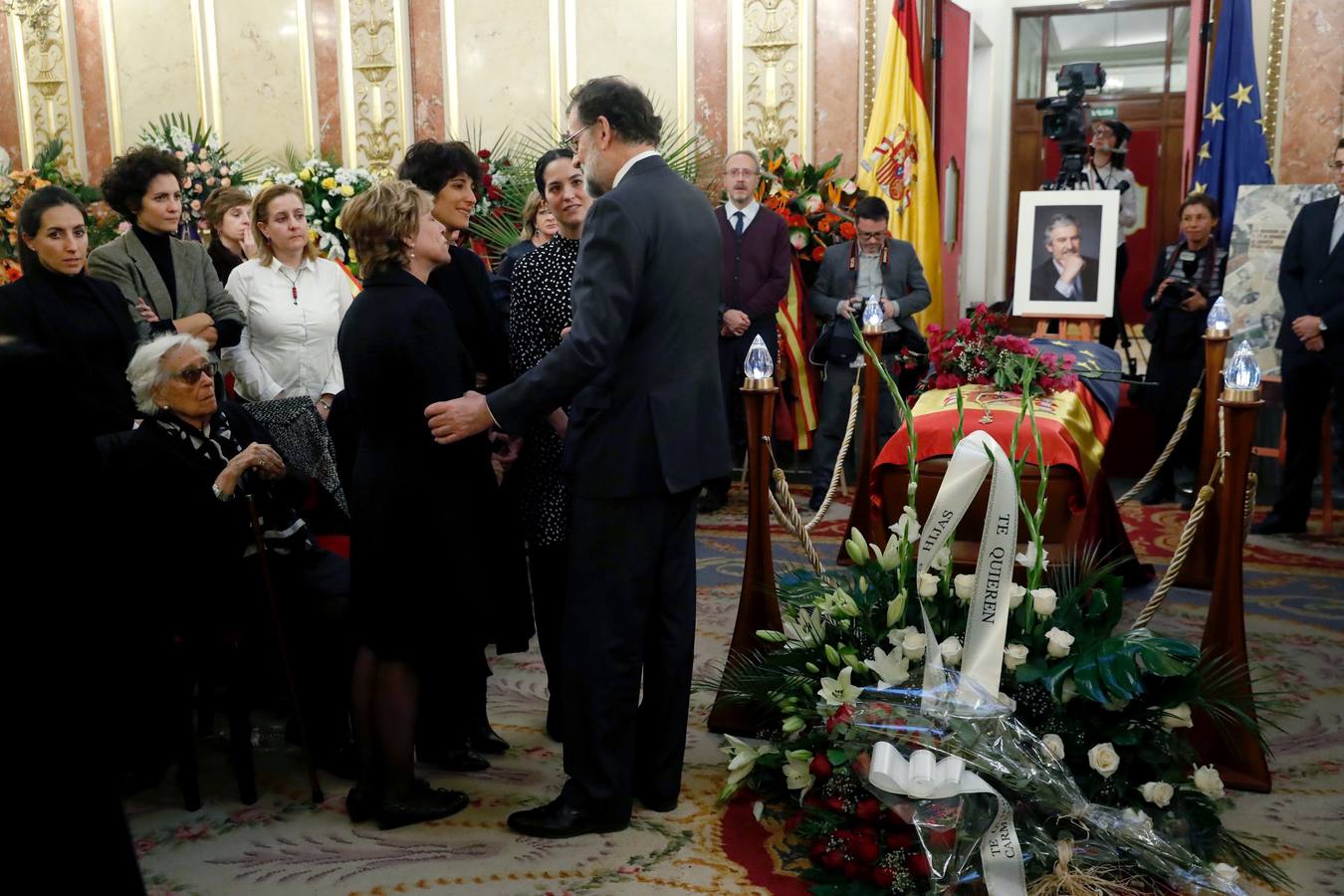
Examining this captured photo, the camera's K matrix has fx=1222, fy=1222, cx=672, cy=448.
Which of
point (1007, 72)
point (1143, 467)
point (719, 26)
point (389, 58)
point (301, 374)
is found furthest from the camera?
point (1007, 72)

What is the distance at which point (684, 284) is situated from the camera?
2744 millimetres

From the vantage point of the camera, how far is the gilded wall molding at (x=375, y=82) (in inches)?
348

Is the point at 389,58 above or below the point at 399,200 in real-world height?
above

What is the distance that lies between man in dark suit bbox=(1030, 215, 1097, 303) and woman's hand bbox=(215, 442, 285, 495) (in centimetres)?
469

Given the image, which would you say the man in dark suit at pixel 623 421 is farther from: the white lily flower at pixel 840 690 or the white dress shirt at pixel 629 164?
the white lily flower at pixel 840 690

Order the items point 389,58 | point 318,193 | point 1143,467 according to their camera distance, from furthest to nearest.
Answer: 1. point 389,58
2. point 1143,467
3. point 318,193

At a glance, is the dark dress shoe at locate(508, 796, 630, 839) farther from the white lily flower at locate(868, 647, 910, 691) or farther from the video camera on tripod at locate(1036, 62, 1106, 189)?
the video camera on tripod at locate(1036, 62, 1106, 189)

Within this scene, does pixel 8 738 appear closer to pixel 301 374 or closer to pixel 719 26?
pixel 301 374

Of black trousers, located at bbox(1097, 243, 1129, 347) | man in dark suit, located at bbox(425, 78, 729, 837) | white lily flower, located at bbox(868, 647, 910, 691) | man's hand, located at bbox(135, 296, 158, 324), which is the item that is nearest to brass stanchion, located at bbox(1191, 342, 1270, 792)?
white lily flower, located at bbox(868, 647, 910, 691)

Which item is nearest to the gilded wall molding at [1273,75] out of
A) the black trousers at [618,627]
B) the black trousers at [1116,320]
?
the black trousers at [1116,320]

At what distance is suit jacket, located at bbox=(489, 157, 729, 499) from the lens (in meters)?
2.65

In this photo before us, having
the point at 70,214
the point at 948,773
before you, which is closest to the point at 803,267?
the point at 70,214

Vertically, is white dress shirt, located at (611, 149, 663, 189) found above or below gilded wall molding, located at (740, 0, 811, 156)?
below

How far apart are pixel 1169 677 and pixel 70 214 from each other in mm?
3303
